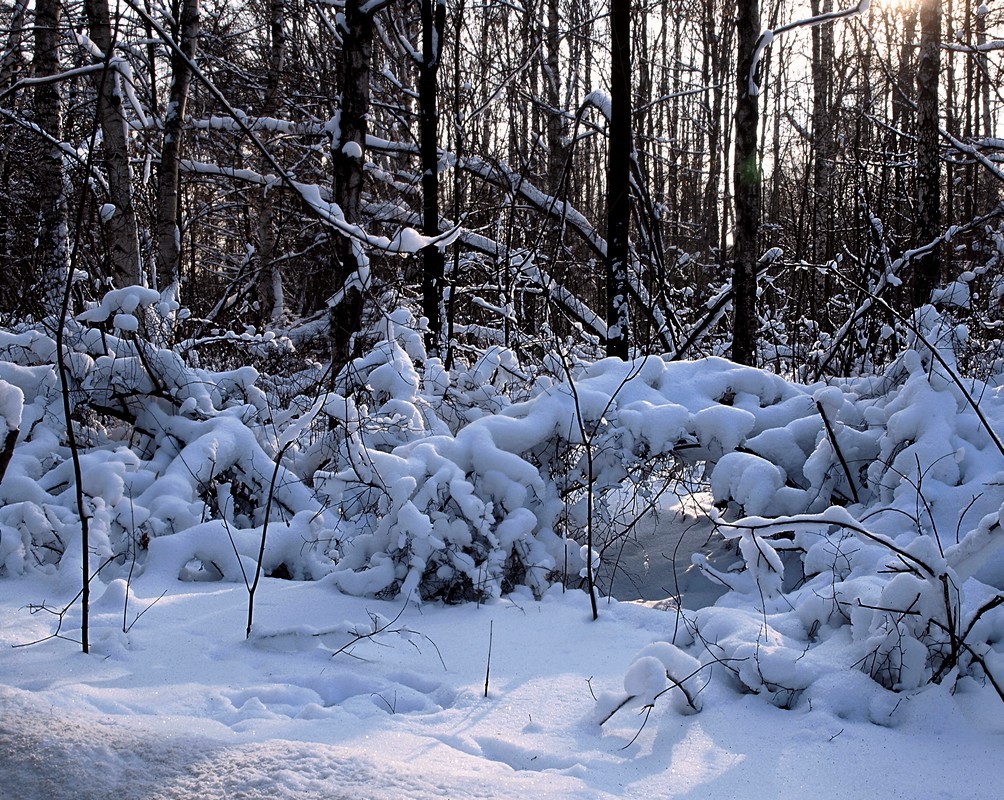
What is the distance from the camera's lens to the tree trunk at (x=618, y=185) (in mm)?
7449

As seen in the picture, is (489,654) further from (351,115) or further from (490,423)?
(351,115)

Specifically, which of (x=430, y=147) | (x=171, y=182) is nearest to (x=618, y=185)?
(x=430, y=147)

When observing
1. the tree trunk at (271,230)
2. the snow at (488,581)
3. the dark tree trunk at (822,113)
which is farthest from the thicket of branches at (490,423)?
the dark tree trunk at (822,113)

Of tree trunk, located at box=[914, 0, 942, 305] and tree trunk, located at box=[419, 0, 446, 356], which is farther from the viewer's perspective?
tree trunk, located at box=[914, 0, 942, 305]

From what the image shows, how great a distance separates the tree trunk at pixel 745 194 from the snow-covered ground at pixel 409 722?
4237 millimetres

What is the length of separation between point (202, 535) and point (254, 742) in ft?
6.99

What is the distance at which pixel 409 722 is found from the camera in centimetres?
262

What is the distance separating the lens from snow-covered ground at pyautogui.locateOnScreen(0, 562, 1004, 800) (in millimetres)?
2176

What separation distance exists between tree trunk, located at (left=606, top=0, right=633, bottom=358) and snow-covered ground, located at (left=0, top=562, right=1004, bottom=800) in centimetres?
416

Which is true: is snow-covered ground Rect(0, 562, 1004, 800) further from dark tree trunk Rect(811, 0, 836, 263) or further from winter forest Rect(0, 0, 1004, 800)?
dark tree trunk Rect(811, 0, 836, 263)

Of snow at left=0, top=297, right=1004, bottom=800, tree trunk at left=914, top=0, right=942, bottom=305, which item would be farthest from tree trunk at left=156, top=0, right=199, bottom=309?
tree trunk at left=914, top=0, right=942, bottom=305

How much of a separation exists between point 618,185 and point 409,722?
19.3ft

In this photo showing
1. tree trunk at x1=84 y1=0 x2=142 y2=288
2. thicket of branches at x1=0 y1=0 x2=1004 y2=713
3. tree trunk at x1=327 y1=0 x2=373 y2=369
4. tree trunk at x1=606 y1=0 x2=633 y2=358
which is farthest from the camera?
tree trunk at x1=84 y1=0 x2=142 y2=288

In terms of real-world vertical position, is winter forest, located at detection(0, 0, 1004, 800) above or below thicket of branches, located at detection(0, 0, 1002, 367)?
below
